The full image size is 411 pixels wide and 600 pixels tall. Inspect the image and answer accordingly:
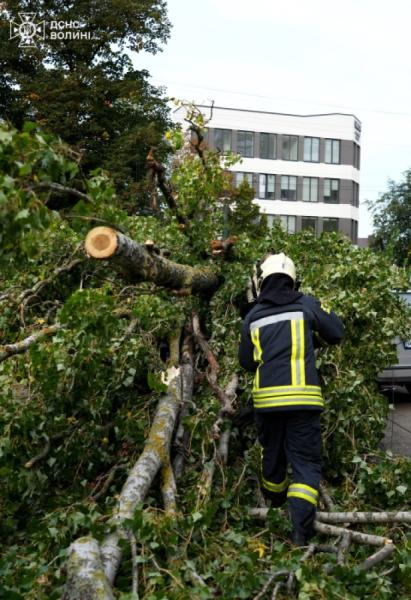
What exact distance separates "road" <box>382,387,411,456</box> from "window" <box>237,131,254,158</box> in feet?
136

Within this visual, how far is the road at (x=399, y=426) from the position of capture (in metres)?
6.41

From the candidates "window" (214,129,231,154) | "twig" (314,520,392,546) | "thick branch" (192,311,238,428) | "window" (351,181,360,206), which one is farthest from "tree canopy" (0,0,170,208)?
"window" (351,181,360,206)

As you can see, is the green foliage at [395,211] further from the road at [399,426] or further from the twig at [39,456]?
the twig at [39,456]

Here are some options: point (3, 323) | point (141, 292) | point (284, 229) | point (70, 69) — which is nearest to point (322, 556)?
point (141, 292)

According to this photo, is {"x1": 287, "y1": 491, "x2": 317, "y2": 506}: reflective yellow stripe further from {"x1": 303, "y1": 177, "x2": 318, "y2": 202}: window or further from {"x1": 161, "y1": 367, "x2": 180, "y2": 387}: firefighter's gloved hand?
{"x1": 303, "y1": 177, "x2": 318, "y2": 202}: window

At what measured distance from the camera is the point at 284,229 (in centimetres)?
741

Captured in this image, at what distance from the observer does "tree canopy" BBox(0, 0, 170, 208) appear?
21594 mm

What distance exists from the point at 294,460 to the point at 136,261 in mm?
1479

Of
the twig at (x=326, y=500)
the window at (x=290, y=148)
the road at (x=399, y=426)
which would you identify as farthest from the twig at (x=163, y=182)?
the window at (x=290, y=148)

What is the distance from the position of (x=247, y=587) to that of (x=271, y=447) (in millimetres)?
1164

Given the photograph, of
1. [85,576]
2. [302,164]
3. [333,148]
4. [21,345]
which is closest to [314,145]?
[333,148]

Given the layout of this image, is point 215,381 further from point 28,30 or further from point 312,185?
point 312,185

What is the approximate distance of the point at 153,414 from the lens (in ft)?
14.9

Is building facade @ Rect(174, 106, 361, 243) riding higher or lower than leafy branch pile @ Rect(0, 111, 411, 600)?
higher
